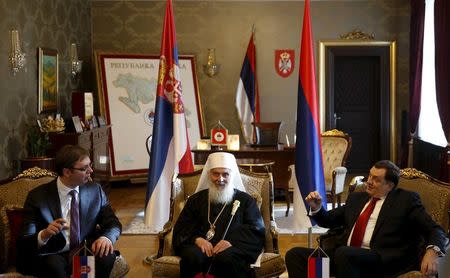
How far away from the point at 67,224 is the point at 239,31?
7.38m

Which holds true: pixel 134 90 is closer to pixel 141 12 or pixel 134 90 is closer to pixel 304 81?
pixel 141 12

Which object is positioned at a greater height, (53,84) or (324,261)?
(53,84)

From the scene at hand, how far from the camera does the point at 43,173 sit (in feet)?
14.3

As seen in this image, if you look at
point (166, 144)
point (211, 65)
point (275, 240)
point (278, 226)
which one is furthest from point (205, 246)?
point (211, 65)

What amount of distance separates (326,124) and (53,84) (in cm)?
456

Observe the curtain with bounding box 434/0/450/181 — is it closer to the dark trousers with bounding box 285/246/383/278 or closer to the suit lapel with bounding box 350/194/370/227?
the suit lapel with bounding box 350/194/370/227

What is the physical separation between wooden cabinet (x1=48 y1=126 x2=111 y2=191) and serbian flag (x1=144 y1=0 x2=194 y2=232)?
7.55 feet

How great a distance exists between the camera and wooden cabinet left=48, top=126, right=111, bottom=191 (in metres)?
7.57

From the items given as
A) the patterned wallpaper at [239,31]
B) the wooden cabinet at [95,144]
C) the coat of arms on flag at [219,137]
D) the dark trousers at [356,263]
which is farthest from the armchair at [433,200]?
the patterned wallpaper at [239,31]

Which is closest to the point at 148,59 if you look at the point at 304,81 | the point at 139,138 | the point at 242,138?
the point at 139,138

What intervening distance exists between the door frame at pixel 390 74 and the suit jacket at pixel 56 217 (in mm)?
7132

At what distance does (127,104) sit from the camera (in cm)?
1004

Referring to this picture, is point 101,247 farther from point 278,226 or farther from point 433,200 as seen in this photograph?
point 278,226

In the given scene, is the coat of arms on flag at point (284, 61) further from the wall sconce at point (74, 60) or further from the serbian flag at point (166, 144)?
the serbian flag at point (166, 144)
